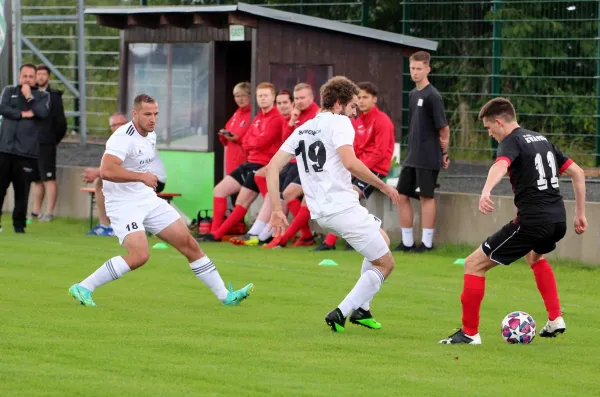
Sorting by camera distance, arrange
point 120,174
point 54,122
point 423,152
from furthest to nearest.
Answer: point 54,122, point 423,152, point 120,174

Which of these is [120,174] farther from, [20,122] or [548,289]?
[20,122]

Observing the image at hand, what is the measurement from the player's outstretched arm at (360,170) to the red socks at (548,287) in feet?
3.93

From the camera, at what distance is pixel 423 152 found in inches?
629

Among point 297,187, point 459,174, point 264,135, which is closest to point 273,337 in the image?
point 297,187

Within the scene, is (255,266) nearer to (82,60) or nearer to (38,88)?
(38,88)

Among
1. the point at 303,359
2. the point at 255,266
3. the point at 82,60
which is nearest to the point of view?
the point at 303,359

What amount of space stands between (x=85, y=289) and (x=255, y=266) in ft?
12.6

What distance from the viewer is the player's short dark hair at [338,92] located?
32.1ft

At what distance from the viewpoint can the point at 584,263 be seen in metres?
14.9

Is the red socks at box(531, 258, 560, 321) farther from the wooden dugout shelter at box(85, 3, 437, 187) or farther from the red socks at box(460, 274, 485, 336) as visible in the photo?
the wooden dugout shelter at box(85, 3, 437, 187)

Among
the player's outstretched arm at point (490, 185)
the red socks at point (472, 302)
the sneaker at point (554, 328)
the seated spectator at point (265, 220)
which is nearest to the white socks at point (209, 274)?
the red socks at point (472, 302)

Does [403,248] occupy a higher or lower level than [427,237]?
lower

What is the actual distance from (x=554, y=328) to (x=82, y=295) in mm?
3780

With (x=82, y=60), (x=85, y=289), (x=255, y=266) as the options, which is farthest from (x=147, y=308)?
(x=82, y=60)
